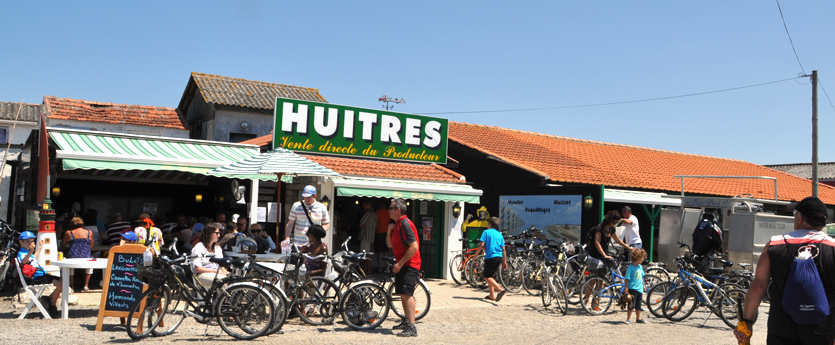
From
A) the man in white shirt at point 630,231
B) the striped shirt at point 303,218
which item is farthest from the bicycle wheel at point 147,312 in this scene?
the man in white shirt at point 630,231

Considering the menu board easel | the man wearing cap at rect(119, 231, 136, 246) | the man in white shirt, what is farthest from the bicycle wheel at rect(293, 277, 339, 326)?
the man in white shirt

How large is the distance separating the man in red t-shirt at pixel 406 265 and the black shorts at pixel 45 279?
4137 mm

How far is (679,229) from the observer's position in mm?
14672

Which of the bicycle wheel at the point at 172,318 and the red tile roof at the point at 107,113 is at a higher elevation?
the red tile roof at the point at 107,113

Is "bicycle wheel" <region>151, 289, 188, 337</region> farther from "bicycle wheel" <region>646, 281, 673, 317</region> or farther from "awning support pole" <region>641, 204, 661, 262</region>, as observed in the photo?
"awning support pole" <region>641, 204, 661, 262</region>

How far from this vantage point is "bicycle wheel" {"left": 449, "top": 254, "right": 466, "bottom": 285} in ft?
42.4

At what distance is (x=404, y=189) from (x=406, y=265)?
5231 mm

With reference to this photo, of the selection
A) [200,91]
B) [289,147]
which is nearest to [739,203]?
[289,147]

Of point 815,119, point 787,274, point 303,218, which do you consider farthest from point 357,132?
point 815,119

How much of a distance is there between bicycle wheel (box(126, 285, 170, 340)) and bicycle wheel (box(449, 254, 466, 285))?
6.93 metres

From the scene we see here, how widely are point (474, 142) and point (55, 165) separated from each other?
9786mm

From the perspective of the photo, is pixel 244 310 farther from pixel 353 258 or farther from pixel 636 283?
pixel 636 283

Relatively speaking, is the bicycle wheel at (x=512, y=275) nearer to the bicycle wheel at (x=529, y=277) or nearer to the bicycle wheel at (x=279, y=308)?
the bicycle wheel at (x=529, y=277)

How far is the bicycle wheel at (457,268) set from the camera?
12930 mm
